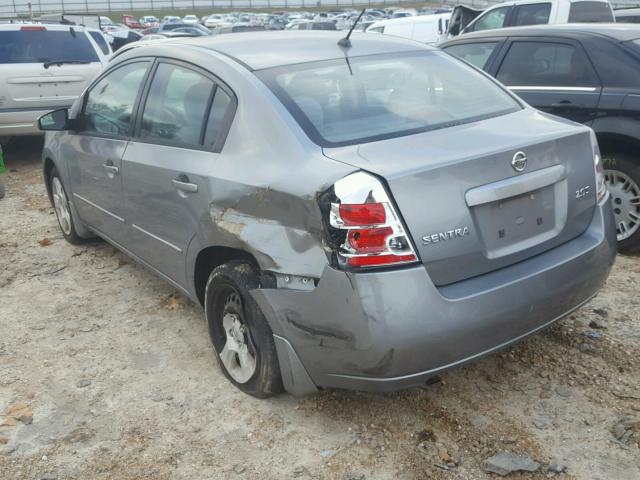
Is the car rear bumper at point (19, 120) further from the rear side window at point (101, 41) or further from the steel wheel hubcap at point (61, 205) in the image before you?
the steel wheel hubcap at point (61, 205)

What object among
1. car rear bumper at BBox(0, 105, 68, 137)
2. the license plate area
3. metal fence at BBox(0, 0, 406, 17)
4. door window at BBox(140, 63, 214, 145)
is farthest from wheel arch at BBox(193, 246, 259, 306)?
metal fence at BBox(0, 0, 406, 17)

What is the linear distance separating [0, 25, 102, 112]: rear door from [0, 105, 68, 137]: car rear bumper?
3 centimetres

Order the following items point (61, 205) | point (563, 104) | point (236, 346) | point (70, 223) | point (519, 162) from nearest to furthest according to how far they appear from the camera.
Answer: point (519, 162)
point (236, 346)
point (563, 104)
point (70, 223)
point (61, 205)

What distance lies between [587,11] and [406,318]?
9.97 metres

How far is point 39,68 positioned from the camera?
876cm

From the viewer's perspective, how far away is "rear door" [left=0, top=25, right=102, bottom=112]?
8.55 m

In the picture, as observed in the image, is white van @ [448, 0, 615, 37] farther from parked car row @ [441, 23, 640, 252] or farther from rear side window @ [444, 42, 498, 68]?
parked car row @ [441, 23, 640, 252]

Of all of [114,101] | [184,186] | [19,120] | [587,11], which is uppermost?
[587,11]

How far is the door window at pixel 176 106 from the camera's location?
3566 millimetres

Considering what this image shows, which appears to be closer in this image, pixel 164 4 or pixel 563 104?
pixel 563 104

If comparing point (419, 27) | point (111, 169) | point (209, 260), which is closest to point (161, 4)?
point (419, 27)

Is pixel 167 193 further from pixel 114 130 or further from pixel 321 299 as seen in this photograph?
pixel 321 299

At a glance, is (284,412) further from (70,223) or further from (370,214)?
(70,223)

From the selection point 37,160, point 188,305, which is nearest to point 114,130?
point 188,305
